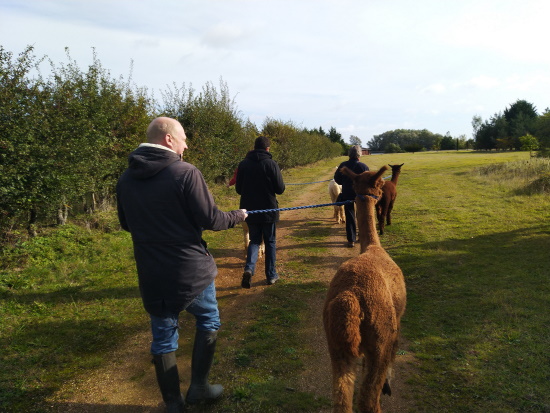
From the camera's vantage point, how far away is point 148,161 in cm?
263

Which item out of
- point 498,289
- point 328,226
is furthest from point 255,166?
point 328,226

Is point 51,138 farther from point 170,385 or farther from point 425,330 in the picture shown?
point 425,330

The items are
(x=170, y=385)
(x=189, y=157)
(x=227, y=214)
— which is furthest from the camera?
(x=189, y=157)

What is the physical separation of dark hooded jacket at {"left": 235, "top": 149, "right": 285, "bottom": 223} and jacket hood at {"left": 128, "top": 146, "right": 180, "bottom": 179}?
3.16 metres

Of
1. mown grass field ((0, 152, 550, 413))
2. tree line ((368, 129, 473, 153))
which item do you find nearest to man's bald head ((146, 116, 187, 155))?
mown grass field ((0, 152, 550, 413))

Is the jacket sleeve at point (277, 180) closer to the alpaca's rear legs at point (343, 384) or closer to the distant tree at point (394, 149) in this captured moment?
the alpaca's rear legs at point (343, 384)

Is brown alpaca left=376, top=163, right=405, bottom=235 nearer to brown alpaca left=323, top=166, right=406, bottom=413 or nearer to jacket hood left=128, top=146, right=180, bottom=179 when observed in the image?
brown alpaca left=323, top=166, right=406, bottom=413

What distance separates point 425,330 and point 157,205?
357 cm

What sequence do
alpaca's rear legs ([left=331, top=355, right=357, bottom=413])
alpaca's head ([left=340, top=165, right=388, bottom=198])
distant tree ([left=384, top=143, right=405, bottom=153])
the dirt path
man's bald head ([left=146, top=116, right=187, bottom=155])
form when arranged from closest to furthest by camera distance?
alpaca's rear legs ([left=331, top=355, right=357, bottom=413]) < man's bald head ([left=146, top=116, right=187, bottom=155]) < the dirt path < alpaca's head ([left=340, top=165, right=388, bottom=198]) < distant tree ([left=384, top=143, right=405, bottom=153])

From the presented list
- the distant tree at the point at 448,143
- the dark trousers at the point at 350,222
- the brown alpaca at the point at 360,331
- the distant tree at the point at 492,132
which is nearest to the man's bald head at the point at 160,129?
the brown alpaca at the point at 360,331

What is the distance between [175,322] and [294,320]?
7.24 ft

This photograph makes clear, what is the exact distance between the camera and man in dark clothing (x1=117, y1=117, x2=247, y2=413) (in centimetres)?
265

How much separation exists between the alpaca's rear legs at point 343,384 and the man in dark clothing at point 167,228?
118 cm

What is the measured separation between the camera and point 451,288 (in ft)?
18.6
